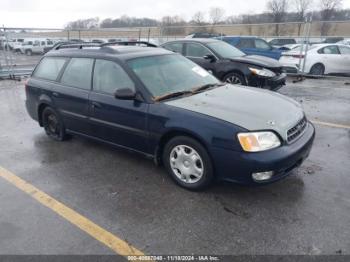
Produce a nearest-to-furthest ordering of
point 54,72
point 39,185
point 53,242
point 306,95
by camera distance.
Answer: point 53,242 → point 39,185 → point 54,72 → point 306,95

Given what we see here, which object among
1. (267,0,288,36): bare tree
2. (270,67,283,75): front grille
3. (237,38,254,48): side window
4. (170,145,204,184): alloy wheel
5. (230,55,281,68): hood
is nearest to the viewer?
(170,145,204,184): alloy wheel

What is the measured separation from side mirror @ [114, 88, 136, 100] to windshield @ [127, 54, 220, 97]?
236 millimetres

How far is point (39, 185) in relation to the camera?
3896 mm

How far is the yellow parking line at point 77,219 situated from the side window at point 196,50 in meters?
6.09

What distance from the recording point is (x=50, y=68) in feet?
17.4

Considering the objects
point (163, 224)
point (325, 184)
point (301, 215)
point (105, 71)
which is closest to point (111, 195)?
point (163, 224)

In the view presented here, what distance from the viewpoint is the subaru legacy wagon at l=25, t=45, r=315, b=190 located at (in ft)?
10.6

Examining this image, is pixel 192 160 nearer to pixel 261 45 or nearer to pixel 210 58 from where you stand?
pixel 210 58

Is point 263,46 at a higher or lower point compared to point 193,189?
higher

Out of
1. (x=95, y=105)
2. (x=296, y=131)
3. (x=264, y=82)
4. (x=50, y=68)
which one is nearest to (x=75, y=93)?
(x=95, y=105)

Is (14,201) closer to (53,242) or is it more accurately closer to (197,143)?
(53,242)

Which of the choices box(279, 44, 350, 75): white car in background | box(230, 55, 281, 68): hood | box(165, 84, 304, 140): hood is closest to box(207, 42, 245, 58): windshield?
box(230, 55, 281, 68): hood

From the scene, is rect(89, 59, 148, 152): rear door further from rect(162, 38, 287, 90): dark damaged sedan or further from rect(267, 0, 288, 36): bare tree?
rect(267, 0, 288, 36): bare tree

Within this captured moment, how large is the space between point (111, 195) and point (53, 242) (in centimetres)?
91
